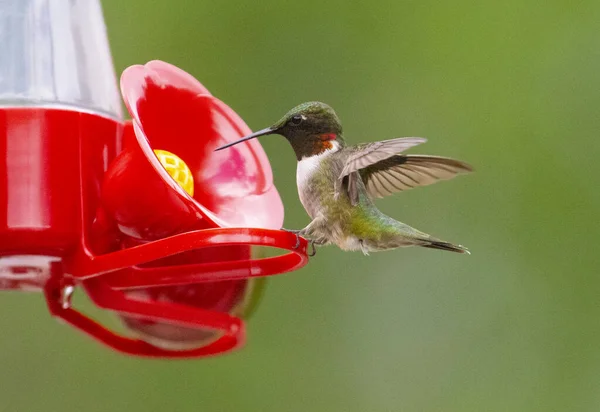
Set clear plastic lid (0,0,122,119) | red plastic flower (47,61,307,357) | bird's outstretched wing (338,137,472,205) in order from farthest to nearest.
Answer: bird's outstretched wing (338,137,472,205), clear plastic lid (0,0,122,119), red plastic flower (47,61,307,357)

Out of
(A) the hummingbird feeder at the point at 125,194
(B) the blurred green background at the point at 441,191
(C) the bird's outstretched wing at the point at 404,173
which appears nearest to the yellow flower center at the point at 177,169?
(A) the hummingbird feeder at the point at 125,194

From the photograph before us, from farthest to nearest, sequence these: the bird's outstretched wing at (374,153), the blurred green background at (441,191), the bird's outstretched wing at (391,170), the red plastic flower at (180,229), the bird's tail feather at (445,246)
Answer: the blurred green background at (441,191)
the bird's tail feather at (445,246)
the bird's outstretched wing at (391,170)
the bird's outstretched wing at (374,153)
the red plastic flower at (180,229)

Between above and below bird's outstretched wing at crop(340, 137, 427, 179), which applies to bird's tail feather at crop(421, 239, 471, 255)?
below

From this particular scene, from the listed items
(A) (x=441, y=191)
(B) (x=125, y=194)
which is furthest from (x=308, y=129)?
(A) (x=441, y=191)

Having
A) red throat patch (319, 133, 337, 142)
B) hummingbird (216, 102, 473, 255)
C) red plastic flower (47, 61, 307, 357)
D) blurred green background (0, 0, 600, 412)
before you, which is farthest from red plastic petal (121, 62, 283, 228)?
blurred green background (0, 0, 600, 412)

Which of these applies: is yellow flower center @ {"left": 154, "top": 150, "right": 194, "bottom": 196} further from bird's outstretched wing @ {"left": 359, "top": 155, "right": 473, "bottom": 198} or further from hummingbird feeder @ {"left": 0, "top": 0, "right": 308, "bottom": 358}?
bird's outstretched wing @ {"left": 359, "top": 155, "right": 473, "bottom": 198}

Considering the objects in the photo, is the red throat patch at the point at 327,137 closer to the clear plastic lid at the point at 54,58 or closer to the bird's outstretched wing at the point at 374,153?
the bird's outstretched wing at the point at 374,153

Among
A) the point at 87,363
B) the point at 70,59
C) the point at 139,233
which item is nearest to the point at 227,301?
the point at 139,233

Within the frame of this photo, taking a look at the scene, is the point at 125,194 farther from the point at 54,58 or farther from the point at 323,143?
the point at 323,143
